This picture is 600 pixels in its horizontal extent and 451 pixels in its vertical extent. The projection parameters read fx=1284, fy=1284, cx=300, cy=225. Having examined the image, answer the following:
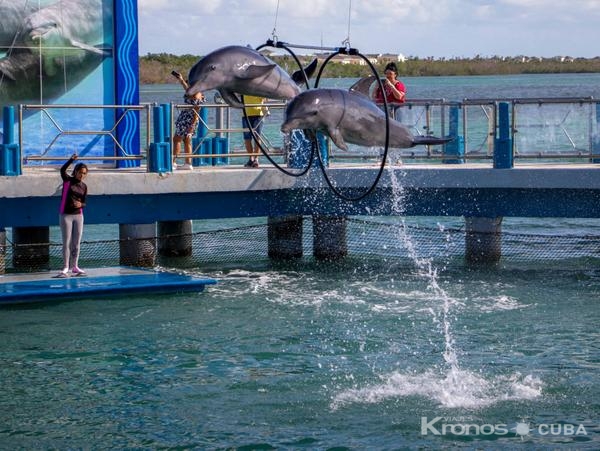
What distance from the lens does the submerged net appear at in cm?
2134

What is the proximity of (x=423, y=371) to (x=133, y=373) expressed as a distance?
337 centimetres

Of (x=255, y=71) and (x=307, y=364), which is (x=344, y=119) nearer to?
(x=255, y=71)

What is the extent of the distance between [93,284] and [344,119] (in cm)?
754

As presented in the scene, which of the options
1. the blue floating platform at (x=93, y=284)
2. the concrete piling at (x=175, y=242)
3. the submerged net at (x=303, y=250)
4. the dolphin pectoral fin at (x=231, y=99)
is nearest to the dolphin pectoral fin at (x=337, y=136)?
the dolphin pectoral fin at (x=231, y=99)

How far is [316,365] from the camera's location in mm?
15125

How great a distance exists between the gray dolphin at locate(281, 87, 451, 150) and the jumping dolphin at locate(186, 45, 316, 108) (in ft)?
1.95

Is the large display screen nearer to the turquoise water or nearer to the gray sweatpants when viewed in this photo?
the gray sweatpants

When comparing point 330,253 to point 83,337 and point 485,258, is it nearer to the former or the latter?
point 485,258

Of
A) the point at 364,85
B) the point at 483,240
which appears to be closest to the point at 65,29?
the point at 483,240

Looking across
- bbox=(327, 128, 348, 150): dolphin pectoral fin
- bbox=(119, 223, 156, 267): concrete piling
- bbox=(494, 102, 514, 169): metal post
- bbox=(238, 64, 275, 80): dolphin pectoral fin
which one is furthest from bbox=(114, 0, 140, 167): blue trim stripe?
bbox=(327, 128, 348, 150): dolphin pectoral fin

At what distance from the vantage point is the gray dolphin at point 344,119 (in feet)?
39.0

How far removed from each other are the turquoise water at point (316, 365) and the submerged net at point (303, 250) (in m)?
1.35

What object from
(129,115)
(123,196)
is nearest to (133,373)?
(123,196)

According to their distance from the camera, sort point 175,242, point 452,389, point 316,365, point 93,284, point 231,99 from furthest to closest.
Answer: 1. point 175,242
2. point 93,284
3. point 316,365
4. point 452,389
5. point 231,99
